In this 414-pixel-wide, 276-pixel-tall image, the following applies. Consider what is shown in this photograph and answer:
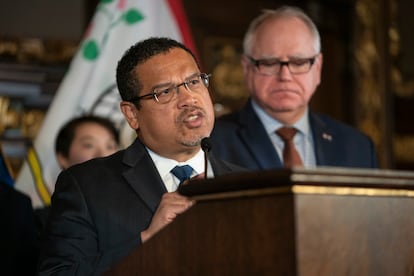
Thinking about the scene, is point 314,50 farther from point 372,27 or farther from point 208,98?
point 372,27

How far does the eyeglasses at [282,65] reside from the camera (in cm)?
402

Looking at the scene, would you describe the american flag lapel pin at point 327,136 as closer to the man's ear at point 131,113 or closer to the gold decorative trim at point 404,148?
the man's ear at point 131,113

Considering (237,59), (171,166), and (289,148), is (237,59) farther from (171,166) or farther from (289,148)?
(171,166)

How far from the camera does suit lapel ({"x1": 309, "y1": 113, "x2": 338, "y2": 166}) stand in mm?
4070

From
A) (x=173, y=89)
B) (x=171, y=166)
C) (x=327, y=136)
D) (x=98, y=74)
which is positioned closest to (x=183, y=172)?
(x=171, y=166)

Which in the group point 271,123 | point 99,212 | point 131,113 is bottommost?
point 99,212

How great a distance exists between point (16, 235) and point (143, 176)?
105 cm

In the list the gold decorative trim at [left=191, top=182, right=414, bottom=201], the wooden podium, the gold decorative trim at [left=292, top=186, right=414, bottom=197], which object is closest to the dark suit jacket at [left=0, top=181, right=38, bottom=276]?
the wooden podium

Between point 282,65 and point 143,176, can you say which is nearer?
point 143,176

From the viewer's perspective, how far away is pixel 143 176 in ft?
8.85

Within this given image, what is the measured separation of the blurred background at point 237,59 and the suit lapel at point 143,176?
2960 mm

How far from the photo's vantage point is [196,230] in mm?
Result: 2086

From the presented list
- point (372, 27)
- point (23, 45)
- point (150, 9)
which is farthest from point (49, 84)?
point (372, 27)

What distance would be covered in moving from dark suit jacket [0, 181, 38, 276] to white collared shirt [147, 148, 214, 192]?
3.14 ft
